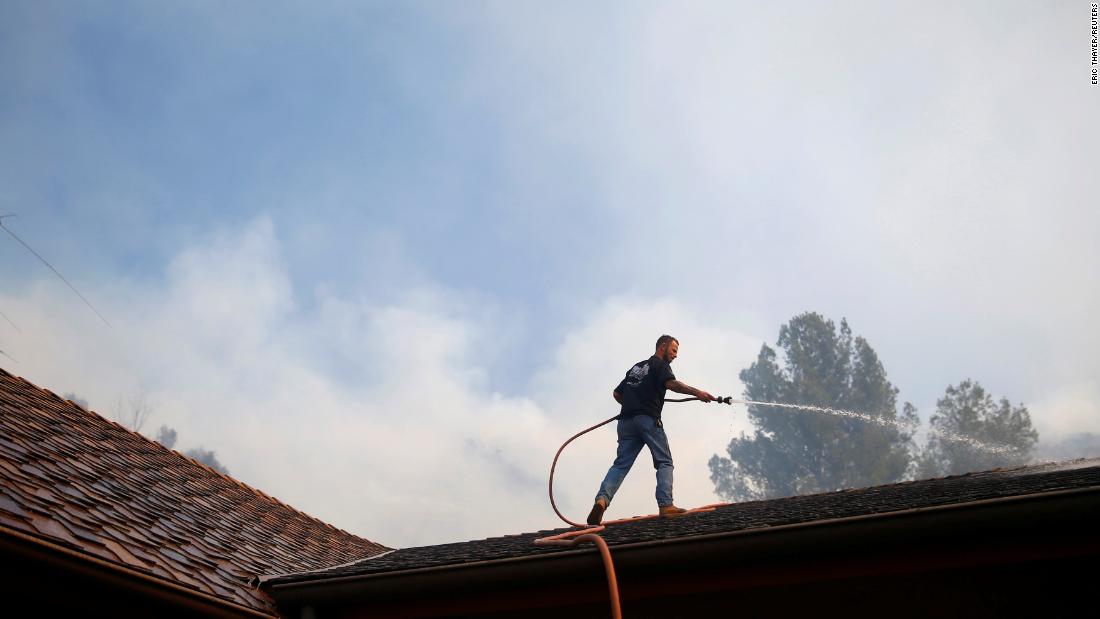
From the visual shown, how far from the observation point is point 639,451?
27.6ft

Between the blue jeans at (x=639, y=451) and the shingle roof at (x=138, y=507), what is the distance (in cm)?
263

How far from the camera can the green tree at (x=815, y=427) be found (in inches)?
1802

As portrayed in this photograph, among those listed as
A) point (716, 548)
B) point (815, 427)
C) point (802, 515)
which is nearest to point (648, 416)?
point (802, 515)

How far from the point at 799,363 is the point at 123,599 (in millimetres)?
50188

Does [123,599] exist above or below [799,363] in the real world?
below

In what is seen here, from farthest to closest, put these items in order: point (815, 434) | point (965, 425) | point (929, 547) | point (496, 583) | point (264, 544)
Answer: point (815, 434), point (965, 425), point (264, 544), point (496, 583), point (929, 547)

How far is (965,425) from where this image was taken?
149ft

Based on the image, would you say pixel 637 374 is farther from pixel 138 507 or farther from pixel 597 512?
pixel 138 507

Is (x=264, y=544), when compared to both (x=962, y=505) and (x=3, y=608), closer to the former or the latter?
(x=3, y=608)

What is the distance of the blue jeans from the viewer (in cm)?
797

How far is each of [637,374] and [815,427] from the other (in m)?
42.7

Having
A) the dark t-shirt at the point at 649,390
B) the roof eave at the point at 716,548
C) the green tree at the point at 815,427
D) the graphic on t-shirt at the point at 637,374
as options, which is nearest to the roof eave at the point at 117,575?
the roof eave at the point at 716,548

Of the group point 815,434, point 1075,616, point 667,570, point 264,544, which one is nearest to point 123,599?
point 264,544

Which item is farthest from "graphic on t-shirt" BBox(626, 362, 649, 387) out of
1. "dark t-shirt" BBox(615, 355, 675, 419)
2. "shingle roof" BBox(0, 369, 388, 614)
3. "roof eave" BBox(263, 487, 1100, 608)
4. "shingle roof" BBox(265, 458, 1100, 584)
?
"roof eave" BBox(263, 487, 1100, 608)
